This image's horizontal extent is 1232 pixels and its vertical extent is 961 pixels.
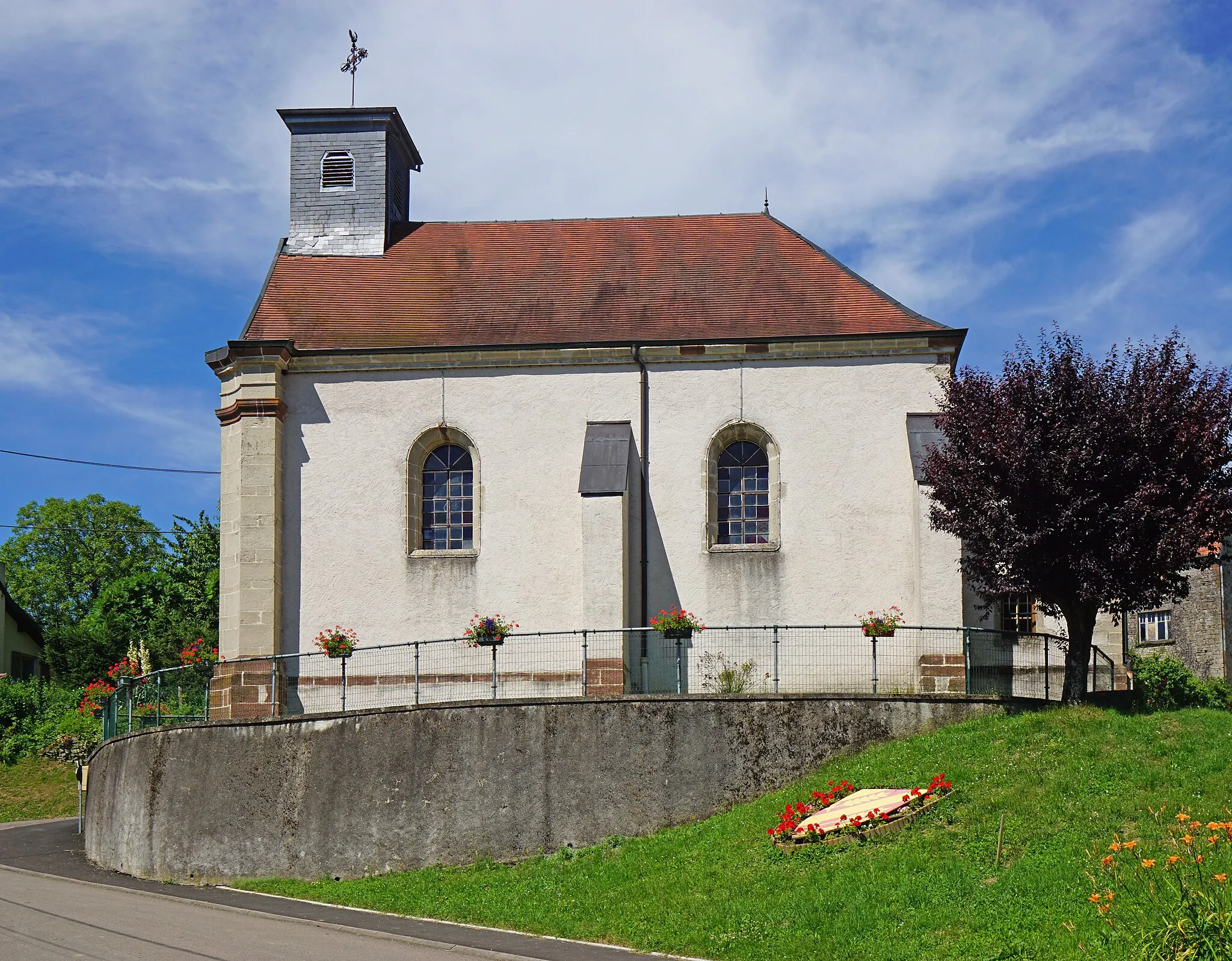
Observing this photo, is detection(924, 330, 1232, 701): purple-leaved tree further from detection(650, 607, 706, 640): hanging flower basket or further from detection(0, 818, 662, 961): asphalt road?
detection(0, 818, 662, 961): asphalt road

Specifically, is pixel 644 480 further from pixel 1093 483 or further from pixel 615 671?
pixel 1093 483

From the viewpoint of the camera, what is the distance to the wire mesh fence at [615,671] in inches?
804

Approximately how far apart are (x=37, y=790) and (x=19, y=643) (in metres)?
15.2

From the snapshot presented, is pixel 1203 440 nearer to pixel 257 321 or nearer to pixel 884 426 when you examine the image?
pixel 884 426

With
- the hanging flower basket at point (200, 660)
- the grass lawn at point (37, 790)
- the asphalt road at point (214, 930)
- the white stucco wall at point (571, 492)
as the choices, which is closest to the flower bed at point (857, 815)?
the asphalt road at point (214, 930)

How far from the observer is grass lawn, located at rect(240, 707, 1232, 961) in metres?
11.8

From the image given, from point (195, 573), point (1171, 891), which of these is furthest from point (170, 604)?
point (1171, 891)

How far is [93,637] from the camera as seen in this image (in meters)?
40.8

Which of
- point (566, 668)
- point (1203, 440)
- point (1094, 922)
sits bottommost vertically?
point (1094, 922)

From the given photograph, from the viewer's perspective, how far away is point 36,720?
35406 mm

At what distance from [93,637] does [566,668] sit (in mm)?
24490

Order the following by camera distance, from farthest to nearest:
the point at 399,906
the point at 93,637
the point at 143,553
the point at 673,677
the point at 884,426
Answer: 1. the point at 143,553
2. the point at 93,637
3. the point at 884,426
4. the point at 673,677
5. the point at 399,906

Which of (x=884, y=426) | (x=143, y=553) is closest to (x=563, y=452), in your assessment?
(x=884, y=426)

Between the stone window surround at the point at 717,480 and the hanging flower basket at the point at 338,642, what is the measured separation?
19.0 feet
